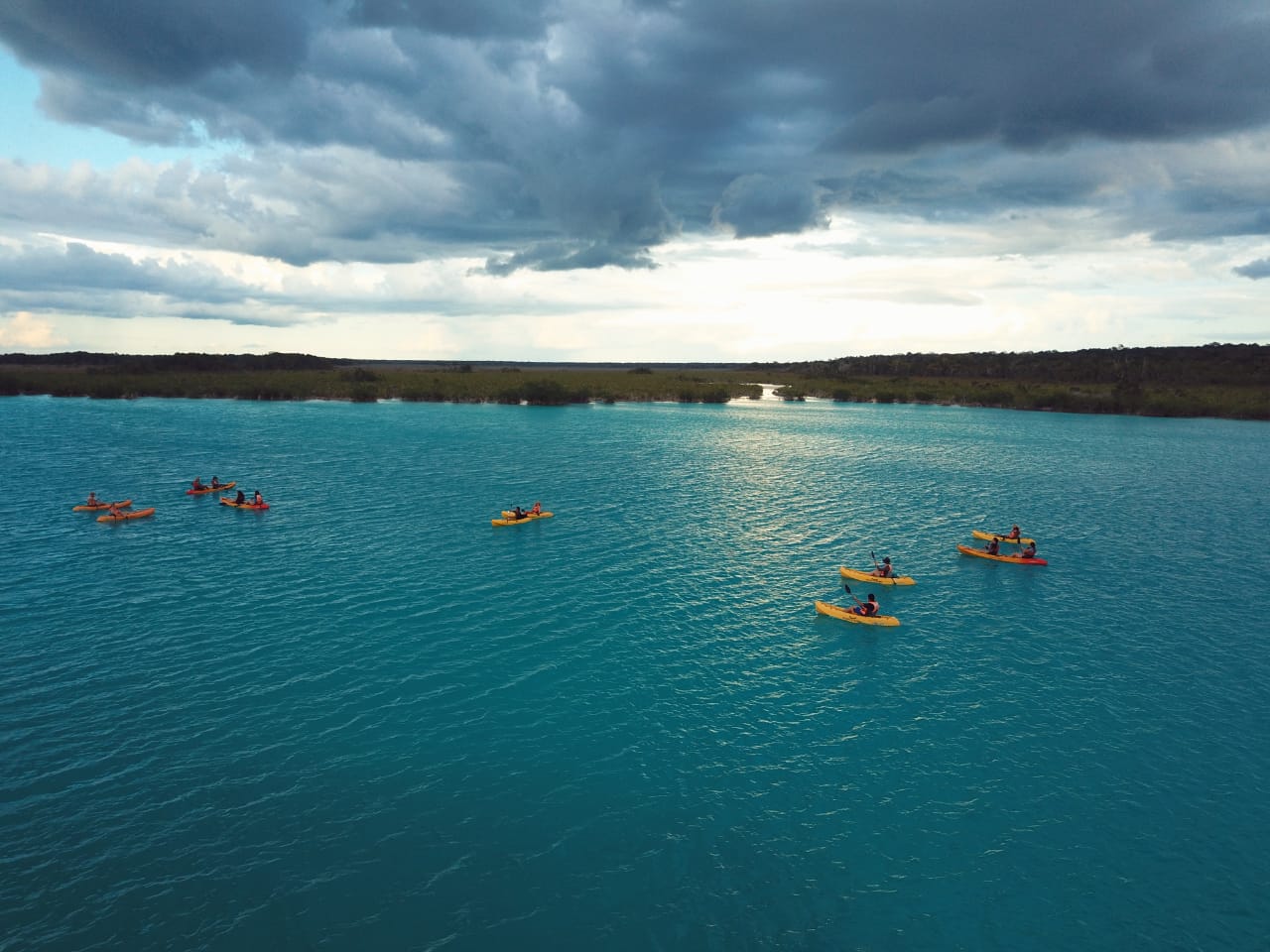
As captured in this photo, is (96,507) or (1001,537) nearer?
(1001,537)

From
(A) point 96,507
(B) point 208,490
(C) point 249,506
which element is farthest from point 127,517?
(B) point 208,490

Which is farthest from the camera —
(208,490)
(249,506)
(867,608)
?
(208,490)

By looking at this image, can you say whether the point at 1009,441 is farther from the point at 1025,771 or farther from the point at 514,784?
the point at 514,784

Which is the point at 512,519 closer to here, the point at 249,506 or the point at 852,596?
the point at 249,506

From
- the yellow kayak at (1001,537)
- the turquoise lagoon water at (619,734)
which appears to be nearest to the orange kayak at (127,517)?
the turquoise lagoon water at (619,734)

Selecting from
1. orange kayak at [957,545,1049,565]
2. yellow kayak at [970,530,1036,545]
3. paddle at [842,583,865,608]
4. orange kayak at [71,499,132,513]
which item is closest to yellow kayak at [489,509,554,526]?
paddle at [842,583,865,608]

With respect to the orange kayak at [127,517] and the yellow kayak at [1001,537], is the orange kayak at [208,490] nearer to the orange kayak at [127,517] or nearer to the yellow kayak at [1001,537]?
the orange kayak at [127,517]

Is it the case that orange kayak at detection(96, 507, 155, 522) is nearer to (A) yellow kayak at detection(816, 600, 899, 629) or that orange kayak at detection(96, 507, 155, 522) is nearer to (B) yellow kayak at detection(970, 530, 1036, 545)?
Answer: (A) yellow kayak at detection(816, 600, 899, 629)
